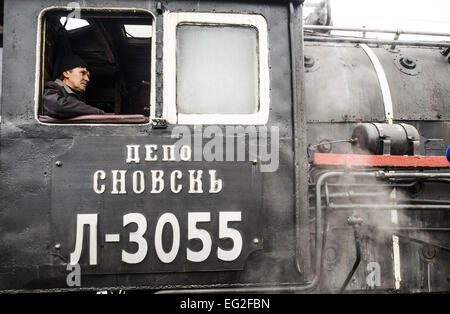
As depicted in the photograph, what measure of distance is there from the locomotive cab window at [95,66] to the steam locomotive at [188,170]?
3cm

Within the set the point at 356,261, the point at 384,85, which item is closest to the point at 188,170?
the point at 356,261

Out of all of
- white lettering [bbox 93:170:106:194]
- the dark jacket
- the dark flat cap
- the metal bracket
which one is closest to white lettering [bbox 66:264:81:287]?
white lettering [bbox 93:170:106:194]

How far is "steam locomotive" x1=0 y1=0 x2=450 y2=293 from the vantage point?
77.8 inches

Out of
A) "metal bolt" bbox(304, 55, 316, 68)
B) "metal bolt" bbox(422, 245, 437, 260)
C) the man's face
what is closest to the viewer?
"metal bolt" bbox(422, 245, 437, 260)

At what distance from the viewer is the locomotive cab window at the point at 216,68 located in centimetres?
210

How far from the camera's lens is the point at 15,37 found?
2037 mm

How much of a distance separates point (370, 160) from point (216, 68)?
1158 millimetres

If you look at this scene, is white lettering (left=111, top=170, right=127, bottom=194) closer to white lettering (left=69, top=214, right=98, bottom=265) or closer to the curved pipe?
white lettering (left=69, top=214, right=98, bottom=265)

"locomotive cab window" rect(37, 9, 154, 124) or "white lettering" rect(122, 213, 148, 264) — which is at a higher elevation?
"locomotive cab window" rect(37, 9, 154, 124)

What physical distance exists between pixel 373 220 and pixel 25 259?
2.20 metres

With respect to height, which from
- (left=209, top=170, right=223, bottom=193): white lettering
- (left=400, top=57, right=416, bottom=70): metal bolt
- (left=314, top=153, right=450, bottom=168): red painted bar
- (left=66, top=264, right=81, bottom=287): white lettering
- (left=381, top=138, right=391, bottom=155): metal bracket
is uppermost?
(left=400, top=57, right=416, bottom=70): metal bolt
